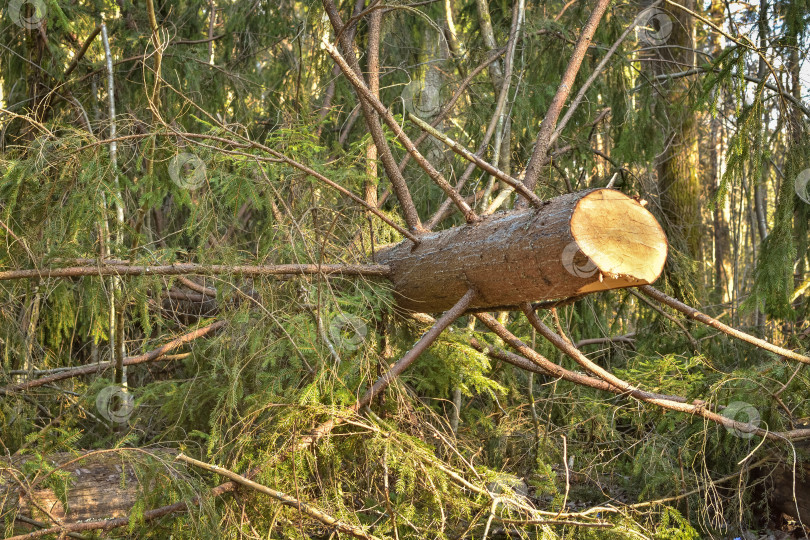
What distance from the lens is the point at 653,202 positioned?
21.0 ft

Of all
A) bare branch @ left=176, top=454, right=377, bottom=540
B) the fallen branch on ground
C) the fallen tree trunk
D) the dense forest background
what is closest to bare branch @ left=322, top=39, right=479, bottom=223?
the dense forest background

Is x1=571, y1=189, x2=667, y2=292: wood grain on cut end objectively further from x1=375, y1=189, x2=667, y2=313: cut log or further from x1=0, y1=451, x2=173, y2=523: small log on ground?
x1=0, y1=451, x2=173, y2=523: small log on ground

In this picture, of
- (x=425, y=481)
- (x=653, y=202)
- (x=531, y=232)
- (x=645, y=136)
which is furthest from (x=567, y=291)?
(x=653, y=202)

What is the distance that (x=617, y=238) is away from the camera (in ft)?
8.66

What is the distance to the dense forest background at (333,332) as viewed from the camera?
2.93 metres

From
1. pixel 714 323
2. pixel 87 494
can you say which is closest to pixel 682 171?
pixel 714 323

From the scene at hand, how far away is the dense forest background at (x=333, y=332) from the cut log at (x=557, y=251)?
0.40m

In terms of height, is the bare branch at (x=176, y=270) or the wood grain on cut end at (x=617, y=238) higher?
the wood grain on cut end at (x=617, y=238)

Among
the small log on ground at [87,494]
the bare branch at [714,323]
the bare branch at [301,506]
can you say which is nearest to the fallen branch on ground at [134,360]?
the small log on ground at [87,494]

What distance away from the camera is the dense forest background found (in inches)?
115

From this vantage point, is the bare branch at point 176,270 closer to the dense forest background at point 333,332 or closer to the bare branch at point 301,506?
the dense forest background at point 333,332

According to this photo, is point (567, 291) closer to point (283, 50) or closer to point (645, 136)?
point (645, 136)

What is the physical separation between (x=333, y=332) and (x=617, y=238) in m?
1.31

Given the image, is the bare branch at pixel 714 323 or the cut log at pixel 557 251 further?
the bare branch at pixel 714 323
